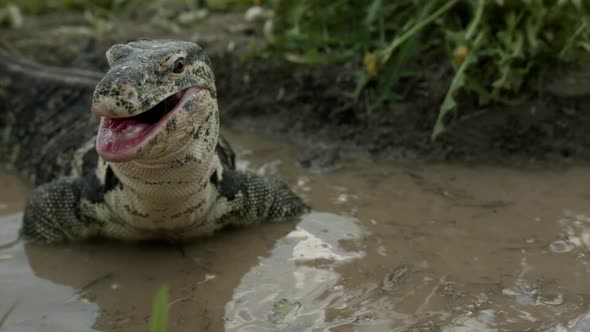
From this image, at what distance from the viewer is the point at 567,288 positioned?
13.9 feet

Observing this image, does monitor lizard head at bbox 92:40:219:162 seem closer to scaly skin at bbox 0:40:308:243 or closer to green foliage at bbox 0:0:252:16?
scaly skin at bbox 0:40:308:243

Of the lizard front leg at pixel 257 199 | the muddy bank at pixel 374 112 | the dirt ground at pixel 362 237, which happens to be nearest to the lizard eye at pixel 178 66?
the lizard front leg at pixel 257 199

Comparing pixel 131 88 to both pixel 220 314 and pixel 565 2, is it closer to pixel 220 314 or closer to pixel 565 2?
pixel 220 314

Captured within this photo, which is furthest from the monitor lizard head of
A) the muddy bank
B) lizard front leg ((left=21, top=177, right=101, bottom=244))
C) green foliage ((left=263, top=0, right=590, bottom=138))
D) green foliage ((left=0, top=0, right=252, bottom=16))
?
green foliage ((left=0, top=0, right=252, bottom=16))

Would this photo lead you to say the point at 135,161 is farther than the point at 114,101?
Yes

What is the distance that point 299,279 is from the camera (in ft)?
15.0

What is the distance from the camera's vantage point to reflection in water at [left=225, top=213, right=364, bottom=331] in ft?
13.5

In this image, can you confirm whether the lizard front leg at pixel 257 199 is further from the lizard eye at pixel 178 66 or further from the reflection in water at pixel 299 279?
the lizard eye at pixel 178 66

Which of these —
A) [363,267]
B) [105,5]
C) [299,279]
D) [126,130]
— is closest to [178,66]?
[126,130]

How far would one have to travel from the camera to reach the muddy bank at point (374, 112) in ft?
20.2

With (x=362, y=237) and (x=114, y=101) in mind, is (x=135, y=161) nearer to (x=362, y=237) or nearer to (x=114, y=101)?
(x=114, y=101)

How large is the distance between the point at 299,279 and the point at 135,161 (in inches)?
43.2

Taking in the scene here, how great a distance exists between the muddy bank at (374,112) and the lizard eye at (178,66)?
232 centimetres

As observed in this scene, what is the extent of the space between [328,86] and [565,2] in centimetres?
202
